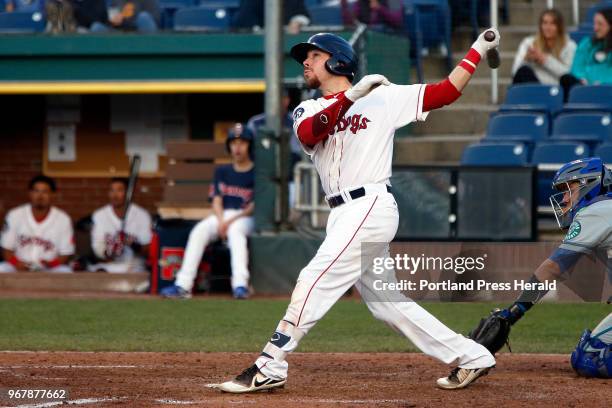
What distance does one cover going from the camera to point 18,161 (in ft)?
48.9

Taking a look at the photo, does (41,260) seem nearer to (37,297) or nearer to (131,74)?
(37,297)

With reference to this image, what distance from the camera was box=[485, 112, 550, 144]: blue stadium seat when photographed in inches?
455

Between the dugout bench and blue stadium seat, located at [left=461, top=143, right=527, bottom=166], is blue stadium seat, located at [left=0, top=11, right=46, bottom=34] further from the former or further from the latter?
blue stadium seat, located at [left=461, top=143, right=527, bottom=166]

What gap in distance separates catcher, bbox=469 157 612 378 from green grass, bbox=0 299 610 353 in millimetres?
1319

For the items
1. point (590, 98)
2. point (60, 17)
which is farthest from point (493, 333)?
point (60, 17)

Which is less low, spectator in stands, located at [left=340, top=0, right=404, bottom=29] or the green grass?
spectator in stands, located at [left=340, top=0, right=404, bottom=29]

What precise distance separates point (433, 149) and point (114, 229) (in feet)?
10.7

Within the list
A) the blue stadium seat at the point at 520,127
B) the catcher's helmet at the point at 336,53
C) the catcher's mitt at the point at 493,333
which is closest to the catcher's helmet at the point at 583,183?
the catcher's mitt at the point at 493,333

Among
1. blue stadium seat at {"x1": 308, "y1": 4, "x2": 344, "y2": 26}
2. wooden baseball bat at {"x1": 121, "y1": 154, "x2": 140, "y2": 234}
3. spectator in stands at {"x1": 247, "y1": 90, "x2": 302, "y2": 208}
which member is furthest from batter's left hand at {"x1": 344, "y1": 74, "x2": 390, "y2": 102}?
blue stadium seat at {"x1": 308, "y1": 4, "x2": 344, "y2": 26}

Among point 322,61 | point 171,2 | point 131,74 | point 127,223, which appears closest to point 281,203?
point 127,223

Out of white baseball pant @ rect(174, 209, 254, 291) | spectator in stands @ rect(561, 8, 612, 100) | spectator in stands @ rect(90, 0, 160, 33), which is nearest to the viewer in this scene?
white baseball pant @ rect(174, 209, 254, 291)

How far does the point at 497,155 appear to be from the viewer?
1123cm

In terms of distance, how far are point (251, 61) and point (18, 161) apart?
357cm

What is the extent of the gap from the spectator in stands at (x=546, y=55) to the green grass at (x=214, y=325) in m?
2.93
